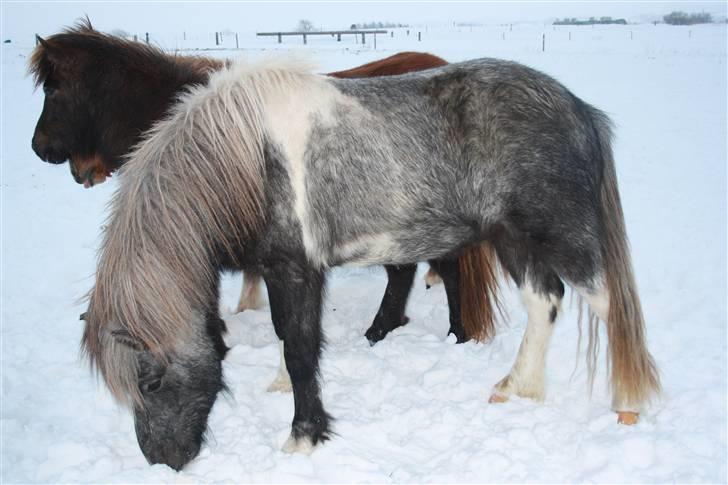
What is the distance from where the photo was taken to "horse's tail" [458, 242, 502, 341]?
13.6ft

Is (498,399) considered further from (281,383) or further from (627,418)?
(281,383)

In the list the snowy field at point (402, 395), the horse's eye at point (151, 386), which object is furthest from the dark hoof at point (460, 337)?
the horse's eye at point (151, 386)

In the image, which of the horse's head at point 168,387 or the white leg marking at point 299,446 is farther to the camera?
the white leg marking at point 299,446

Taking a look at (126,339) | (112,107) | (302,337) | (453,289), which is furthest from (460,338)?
(112,107)

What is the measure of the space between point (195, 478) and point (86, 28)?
2.95 m

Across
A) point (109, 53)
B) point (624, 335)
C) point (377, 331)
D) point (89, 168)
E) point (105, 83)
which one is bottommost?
point (377, 331)

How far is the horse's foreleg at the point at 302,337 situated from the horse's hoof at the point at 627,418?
1.43m

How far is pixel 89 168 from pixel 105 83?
0.61 meters

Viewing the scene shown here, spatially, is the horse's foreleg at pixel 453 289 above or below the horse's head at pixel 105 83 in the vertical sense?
below

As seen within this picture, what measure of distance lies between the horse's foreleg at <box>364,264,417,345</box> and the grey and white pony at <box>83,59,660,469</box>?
1.06 m

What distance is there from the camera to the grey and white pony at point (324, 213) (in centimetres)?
263

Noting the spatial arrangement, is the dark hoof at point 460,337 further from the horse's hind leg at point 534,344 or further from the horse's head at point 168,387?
the horse's head at point 168,387

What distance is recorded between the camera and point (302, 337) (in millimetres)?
2967

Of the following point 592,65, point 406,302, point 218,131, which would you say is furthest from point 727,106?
point 218,131
